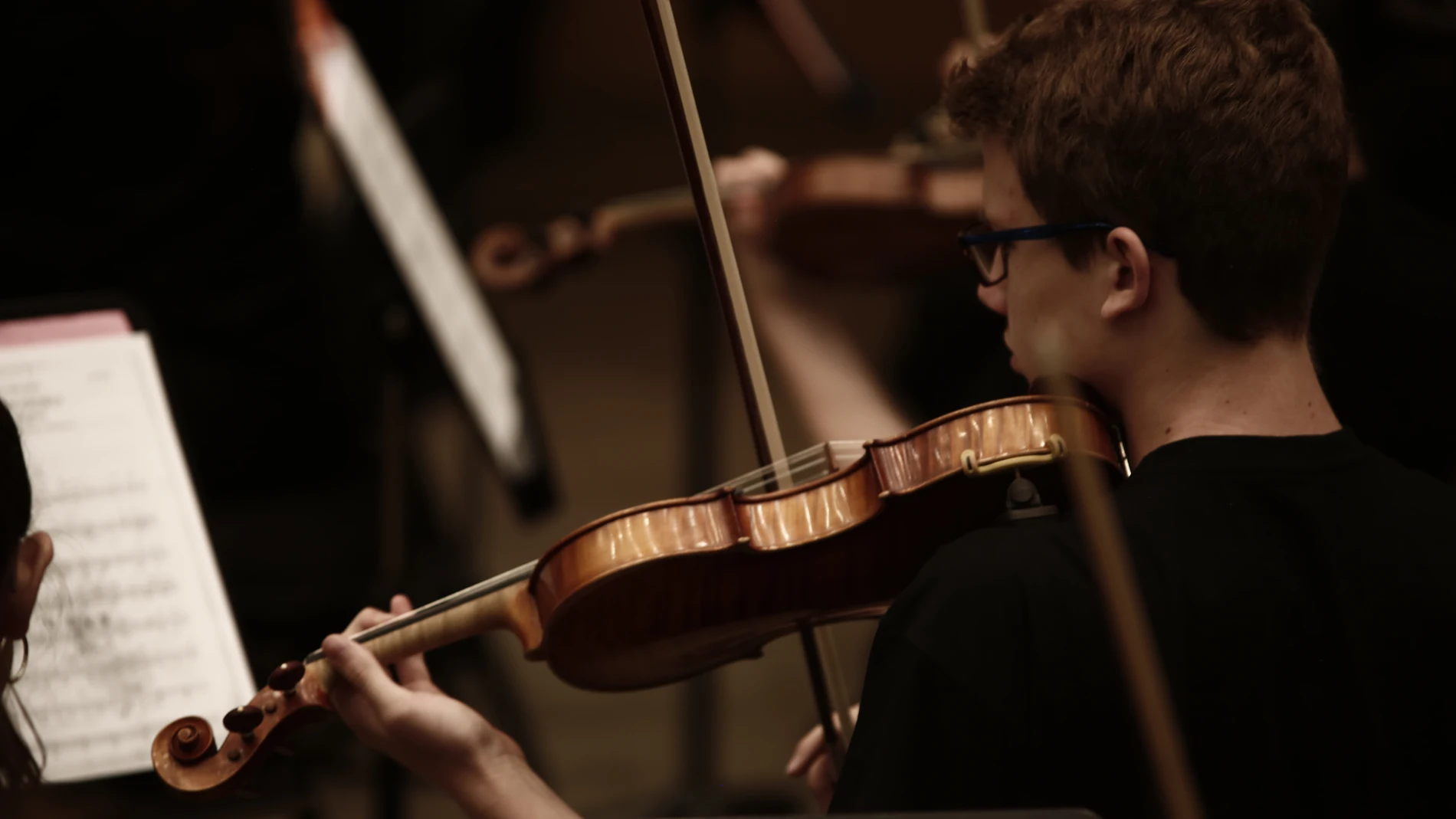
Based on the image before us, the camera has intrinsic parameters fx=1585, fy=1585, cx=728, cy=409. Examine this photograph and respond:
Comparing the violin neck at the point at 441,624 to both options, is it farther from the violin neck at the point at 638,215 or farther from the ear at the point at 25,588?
the violin neck at the point at 638,215

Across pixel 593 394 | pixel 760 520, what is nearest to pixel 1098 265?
pixel 760 520

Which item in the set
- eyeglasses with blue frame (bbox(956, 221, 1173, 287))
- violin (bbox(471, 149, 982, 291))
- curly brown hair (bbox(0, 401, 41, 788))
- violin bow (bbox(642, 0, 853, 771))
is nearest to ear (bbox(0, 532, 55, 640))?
curly brown hair (bbox(0, 401, 41, 788))

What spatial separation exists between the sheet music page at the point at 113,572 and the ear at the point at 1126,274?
31.8 inches

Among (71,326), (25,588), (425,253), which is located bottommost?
(25,588)

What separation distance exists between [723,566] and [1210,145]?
0.49 metres

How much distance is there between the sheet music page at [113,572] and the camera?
1.38 metres

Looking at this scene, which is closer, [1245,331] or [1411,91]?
[1245,331]

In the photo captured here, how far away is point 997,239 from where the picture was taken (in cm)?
130

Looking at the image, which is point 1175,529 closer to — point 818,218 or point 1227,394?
point 1227,394

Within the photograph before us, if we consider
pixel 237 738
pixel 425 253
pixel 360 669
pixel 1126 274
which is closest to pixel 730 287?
pixel 1126 274

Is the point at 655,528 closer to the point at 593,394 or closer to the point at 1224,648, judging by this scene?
the point at 1224,648

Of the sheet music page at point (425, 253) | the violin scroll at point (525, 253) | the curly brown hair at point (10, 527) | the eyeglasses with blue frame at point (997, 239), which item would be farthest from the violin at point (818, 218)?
the curly brown hair at point (10, 527)

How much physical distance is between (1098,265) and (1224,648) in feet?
1.05

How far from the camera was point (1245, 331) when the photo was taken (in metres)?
1.22
